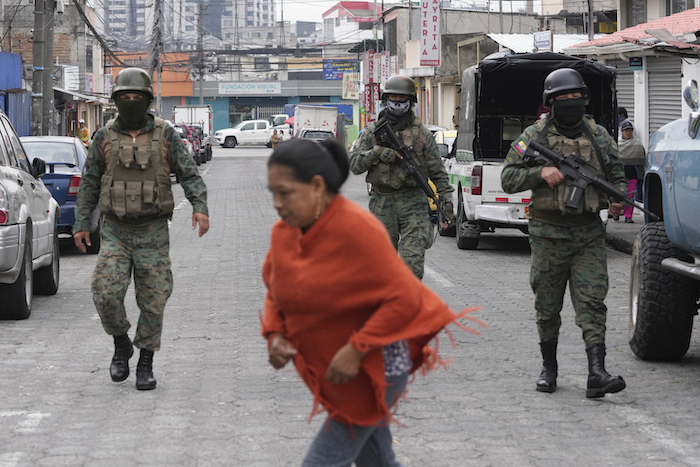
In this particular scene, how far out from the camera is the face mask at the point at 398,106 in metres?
8.04

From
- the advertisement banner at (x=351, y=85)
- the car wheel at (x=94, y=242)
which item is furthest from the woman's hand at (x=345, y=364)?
the advertisement banner at (x=351, y=85)

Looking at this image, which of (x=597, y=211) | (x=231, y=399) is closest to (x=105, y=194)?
(x=231, y=399)

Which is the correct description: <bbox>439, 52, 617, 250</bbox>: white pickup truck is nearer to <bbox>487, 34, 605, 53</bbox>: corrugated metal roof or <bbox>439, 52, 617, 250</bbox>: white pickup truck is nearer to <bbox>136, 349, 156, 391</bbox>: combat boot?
<bbox>136, 349, 156, 391</bbox>: combat boot

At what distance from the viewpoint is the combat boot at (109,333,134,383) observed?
6789mm

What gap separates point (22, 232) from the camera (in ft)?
31.1

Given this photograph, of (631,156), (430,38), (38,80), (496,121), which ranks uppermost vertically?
(430,38)

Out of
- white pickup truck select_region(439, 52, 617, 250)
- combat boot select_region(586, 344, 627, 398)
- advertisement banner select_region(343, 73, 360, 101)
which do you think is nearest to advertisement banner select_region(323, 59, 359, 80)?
advertisement banner select_region(343, 73, 360, 101)

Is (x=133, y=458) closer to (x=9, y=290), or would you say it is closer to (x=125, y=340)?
(x=125, y=340)

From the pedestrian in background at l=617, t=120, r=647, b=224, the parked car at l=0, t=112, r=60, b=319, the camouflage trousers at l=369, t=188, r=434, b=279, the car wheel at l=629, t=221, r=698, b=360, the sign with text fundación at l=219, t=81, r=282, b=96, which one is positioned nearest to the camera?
the car wheel at l=629, t=221, r=698, b=360

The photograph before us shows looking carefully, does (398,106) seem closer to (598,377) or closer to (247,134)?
(598,377)

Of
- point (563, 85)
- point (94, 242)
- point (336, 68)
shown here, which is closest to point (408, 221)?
point (563, 85)

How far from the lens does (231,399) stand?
638 cm

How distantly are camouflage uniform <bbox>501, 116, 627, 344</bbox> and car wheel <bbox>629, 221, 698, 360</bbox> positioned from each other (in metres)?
1.00

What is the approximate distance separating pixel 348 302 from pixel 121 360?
3.85 meters
